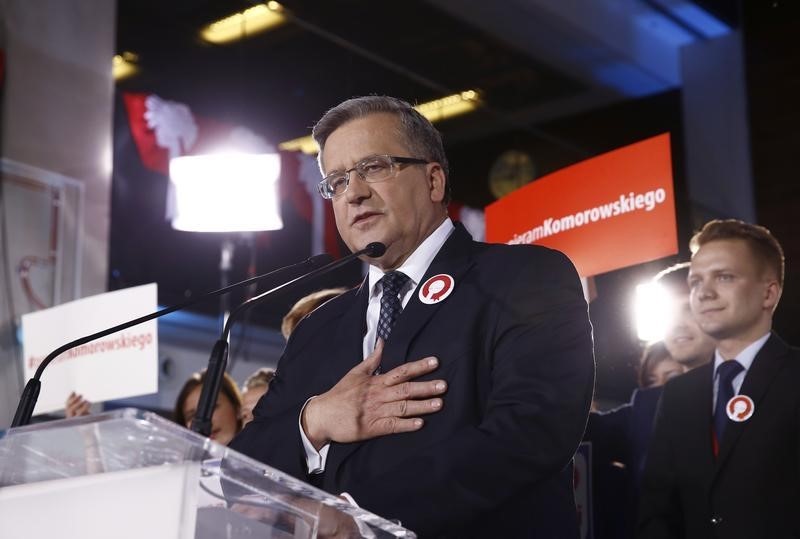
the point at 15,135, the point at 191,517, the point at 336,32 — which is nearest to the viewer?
the point at 191,517

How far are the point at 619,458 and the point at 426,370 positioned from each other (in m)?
1.44

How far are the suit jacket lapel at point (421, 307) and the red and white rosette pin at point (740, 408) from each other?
96 cm

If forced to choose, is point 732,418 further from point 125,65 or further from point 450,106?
point 450,106

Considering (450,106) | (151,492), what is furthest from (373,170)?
(450,106)

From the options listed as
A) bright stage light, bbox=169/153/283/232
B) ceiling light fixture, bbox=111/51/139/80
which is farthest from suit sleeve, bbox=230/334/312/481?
ceiling light fixture, bbox=111/51/139/80

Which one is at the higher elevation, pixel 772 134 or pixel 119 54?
pixel 119 54

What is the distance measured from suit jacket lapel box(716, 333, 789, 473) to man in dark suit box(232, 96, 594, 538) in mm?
905

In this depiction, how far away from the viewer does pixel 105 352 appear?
9.80 ft

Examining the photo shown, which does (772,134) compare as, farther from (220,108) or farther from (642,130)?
(220,108)

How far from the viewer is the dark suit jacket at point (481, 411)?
133 centimetres

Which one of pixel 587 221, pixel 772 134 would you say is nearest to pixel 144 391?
pixel 587 221

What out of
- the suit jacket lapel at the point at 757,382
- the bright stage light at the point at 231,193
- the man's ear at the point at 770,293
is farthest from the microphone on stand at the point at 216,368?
the bright stage light at the point at 231,193

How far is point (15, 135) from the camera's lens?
14.6ft

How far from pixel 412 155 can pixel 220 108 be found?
163 inches
